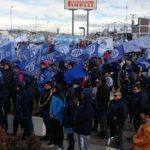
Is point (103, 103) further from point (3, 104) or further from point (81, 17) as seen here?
point (81, 17)

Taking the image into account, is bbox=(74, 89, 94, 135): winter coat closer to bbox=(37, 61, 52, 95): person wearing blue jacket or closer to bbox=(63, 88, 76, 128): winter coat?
bbox=(63, 88, 76, 128): winter coat

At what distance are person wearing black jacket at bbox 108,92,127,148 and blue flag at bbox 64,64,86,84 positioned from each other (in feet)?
13.4

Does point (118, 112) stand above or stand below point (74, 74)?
below

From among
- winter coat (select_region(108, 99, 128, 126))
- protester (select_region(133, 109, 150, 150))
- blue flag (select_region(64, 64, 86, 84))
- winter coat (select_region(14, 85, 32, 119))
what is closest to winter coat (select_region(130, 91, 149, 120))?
winter coat (select_region(108, 99, 128, 126))

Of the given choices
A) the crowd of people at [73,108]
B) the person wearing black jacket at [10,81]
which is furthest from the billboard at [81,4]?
the person wearing black jacket at [10,81]

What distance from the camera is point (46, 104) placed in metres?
10.8

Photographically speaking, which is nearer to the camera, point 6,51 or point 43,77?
point 43,77

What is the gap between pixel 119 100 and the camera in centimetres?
959

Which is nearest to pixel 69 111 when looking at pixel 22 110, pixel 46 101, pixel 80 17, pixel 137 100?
pixel 46 101

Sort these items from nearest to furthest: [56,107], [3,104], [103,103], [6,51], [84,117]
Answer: [84,117] < [56,107] < [3,104] < [103,103] < [6,51]

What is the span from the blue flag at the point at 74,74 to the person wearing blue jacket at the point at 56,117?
340 centimetres

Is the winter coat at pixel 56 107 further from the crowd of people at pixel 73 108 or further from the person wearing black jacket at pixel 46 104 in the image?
the person wearing black jacket at pixel 46 104

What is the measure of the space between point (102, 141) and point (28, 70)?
393 cm

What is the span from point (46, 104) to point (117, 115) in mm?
1930
